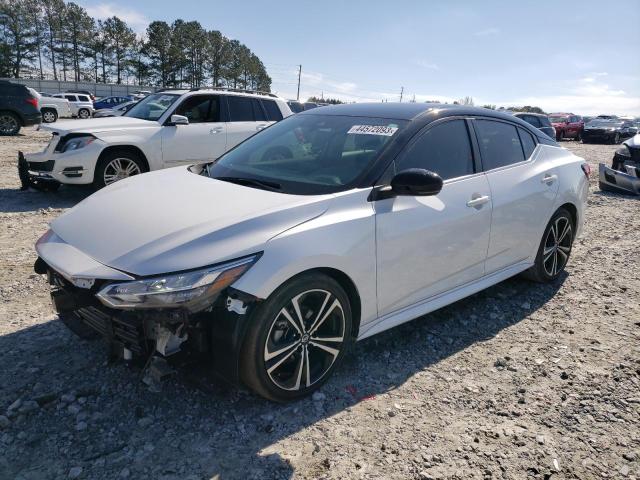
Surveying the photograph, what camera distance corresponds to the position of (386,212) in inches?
118

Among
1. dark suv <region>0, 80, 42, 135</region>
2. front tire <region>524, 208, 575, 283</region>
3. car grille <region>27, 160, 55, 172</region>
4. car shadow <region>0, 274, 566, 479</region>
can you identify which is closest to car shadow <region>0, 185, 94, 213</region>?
car grille <region>27, 160, 55, 172</region>

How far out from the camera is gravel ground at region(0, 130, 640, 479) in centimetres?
236

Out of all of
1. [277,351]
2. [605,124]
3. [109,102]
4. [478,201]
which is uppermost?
[605,124]

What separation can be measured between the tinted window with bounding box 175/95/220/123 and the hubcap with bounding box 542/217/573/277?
233 inches

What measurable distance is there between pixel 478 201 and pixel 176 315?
2.33m

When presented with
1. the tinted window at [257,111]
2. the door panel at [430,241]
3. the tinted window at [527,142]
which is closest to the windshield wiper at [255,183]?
the door panel at [430,241]

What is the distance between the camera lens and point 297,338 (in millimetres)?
2701

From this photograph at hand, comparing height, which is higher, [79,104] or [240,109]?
[79,104]

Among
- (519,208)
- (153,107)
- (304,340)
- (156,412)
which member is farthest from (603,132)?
(156,412)

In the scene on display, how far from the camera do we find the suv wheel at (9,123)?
675 inches

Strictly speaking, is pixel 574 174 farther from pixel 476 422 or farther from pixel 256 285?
pixel 256 285

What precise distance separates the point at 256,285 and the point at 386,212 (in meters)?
1.01

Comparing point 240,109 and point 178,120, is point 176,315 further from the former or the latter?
point 240,109

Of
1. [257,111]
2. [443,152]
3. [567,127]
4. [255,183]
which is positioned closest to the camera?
[255,183]
